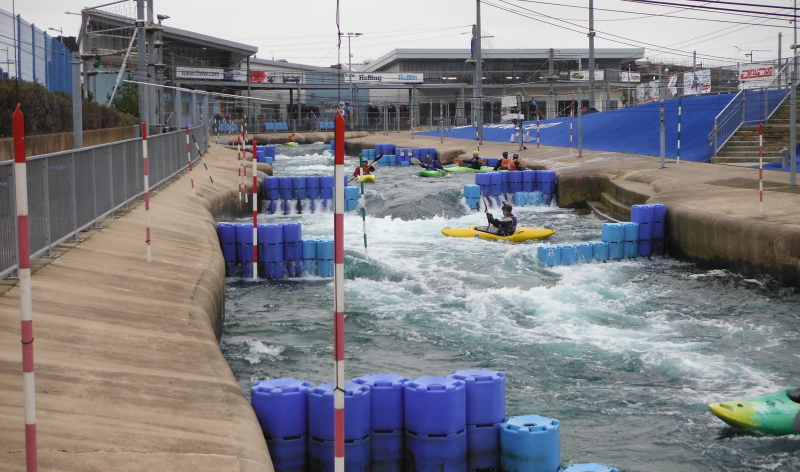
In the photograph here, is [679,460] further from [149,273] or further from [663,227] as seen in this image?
[663,227]

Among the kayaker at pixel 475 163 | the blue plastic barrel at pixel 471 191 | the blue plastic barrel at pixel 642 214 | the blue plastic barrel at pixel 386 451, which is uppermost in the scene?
the kayaker at pixel 475 163

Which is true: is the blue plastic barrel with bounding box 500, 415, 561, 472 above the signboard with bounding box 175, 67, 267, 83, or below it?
below

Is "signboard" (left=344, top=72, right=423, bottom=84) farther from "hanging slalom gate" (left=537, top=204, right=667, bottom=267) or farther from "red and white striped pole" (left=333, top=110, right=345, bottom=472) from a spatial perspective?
"red and white striped pole" (left=333, top=110, right=345, bottom=472)

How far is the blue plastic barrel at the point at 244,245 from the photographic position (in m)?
15.9

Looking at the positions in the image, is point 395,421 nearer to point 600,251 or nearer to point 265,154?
point 600,251

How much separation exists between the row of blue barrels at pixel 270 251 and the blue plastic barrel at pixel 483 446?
30.2 feet

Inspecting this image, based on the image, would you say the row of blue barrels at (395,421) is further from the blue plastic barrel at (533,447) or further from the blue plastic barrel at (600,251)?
the blue plastic barrel at (600,251)

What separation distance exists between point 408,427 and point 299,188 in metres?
19.3

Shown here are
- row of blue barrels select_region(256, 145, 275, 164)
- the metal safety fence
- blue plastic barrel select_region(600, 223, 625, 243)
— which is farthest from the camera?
row of blue barrels select_region(256, 145, 275, 164)

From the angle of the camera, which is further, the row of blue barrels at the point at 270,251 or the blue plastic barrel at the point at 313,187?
the blue plastic barrel at the point at 313,187

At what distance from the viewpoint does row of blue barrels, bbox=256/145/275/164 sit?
39.8 metres

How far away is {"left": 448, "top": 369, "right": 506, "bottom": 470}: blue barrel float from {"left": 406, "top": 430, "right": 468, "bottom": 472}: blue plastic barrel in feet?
0.29

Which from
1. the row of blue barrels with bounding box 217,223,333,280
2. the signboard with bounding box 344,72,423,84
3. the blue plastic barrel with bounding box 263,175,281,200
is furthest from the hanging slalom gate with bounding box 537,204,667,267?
the signboard with bounding box 344,72,423,84

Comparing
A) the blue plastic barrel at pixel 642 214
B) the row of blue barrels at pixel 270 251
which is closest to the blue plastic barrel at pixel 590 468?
the row of blue barrels at pixel 270 251
